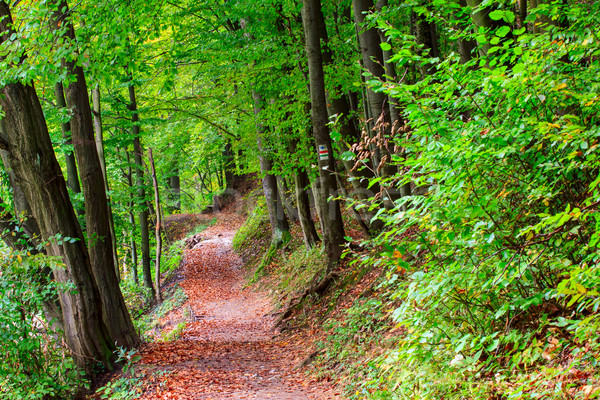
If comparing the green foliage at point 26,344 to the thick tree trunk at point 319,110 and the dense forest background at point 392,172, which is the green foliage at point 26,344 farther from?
the thick tree trunk at point 319,110

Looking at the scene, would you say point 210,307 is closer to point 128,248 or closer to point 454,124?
point 128,248

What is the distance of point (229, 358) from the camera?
7.70 metres

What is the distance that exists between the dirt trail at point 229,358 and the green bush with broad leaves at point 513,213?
9.21 feet

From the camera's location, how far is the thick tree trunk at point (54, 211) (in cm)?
642

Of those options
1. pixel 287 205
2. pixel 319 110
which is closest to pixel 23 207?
pixel 319 110

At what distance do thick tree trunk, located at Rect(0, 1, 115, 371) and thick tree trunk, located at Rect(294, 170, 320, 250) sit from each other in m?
6.67

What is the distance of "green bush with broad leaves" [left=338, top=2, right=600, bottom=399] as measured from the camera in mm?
2854

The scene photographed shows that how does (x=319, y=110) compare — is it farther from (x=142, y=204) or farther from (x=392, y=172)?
(x=142, y=204)

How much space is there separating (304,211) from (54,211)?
7166mm

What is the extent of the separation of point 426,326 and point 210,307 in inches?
426

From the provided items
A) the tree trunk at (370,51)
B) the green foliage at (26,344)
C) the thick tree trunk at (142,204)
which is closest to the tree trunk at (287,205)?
the thick tree trunk at (142,204)

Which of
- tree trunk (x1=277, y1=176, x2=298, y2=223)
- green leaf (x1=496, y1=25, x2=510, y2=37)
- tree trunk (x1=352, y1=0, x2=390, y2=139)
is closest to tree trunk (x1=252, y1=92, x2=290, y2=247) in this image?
tree trunk (x1=277, y1=176, x2=298, y2=223)

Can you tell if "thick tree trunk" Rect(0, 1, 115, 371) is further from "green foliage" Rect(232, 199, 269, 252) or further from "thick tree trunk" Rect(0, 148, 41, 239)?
"green foliage" Rect(232, 199, 269, 252)

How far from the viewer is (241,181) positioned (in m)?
30.0
